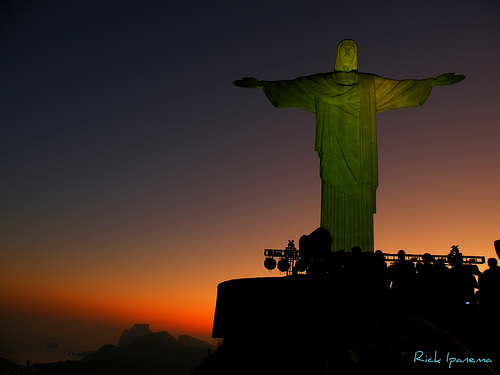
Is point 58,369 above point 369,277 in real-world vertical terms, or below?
below

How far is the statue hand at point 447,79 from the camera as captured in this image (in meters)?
10.3

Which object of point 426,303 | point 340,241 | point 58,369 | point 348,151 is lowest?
point 58,369

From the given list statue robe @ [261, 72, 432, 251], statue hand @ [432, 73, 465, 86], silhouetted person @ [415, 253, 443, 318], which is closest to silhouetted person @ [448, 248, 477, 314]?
silhouetted person @ [415, 253, 443, 318]


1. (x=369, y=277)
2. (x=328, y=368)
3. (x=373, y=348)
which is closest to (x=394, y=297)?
(x=369, y=277)

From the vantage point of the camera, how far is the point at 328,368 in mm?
2568

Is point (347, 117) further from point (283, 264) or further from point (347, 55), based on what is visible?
point (283, 264)

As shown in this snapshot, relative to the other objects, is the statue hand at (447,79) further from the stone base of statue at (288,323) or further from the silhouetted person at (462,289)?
the stone base of statue at (288,323)

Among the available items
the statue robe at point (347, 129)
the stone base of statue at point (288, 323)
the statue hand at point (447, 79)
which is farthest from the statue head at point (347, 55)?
the stone base of statue at point (288, 323)

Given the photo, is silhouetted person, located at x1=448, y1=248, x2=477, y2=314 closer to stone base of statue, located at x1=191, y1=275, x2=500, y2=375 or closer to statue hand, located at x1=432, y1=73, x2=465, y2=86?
stone base of statue, located at x1=191, y1=275, x2=500, y2=375

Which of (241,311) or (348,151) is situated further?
(348,151)

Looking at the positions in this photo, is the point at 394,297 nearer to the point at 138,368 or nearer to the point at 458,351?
the point at 458,351

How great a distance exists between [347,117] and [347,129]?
34cm

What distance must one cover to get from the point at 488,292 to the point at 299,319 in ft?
8.61

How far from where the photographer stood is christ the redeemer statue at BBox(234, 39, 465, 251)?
33.7 ft
